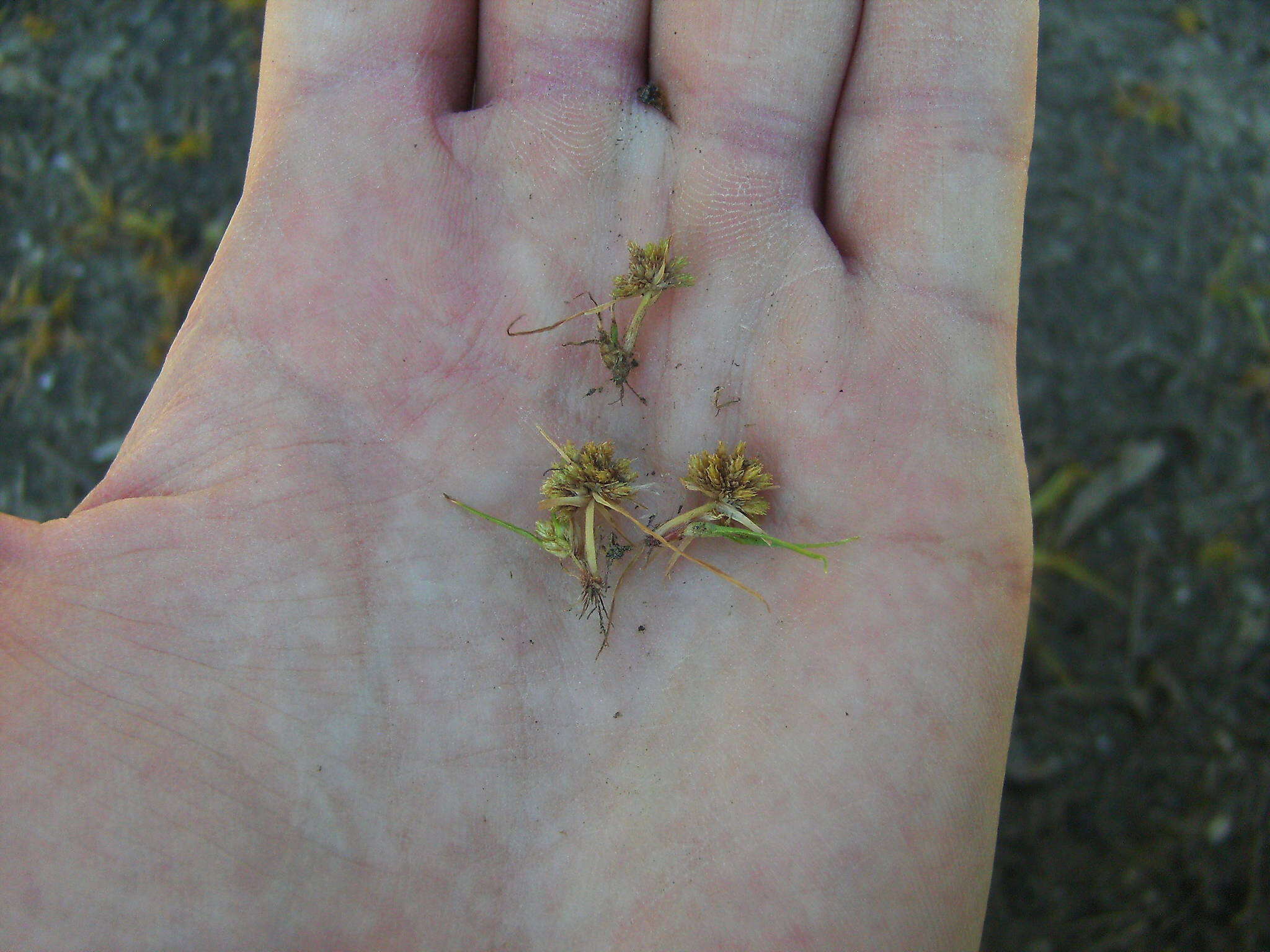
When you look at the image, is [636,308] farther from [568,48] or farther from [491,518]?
[568,48]

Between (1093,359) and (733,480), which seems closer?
(733,480)

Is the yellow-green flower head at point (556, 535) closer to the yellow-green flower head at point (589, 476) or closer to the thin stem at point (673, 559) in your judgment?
the yellow-green flower head at point (589, 476)

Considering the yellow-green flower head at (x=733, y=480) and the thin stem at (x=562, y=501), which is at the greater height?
the yellow-green flower head at (x=733, y=480)

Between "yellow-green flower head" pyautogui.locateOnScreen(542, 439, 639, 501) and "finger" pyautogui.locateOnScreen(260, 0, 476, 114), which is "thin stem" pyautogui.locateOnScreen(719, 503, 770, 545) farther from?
"finger" pyautogui.locateOnScreen(260, 0, 476, 114)

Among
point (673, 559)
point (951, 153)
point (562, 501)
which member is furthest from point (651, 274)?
point (951, 153)

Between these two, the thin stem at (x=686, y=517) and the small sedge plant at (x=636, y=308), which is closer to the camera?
the thin stem at (x=686, y=517)

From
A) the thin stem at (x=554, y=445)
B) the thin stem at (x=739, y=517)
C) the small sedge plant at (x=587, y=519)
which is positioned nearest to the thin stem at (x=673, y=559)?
the small sedge plant at (x=587, y=519)
